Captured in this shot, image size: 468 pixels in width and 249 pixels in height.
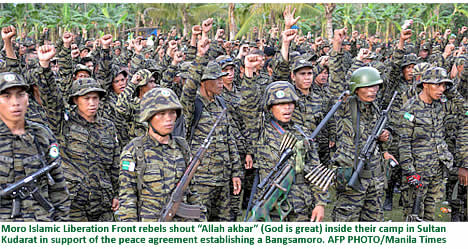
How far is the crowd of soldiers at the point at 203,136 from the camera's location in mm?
4090

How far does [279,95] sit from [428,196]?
10.2 ft

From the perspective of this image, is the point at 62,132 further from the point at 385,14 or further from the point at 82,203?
the point at 385,14

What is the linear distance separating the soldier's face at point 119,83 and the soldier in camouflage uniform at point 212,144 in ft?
6.68

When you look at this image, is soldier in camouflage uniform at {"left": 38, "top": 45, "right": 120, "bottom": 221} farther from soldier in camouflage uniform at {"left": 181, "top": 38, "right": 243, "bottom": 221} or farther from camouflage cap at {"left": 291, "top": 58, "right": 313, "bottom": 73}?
camouflage cap at {"left": 291, "top": 58, "right": 313, "bottom": 73}

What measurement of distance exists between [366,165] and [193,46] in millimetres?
2740

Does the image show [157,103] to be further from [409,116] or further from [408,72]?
[408,72]

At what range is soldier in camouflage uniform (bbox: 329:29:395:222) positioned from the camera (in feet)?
19.0

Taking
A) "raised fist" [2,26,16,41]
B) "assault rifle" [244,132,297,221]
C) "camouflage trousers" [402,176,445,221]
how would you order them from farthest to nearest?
"camouflage trousers" [402,176,445,221], "raised fist" [2,26,16,41], "assault rifle" [244,132,297,221]

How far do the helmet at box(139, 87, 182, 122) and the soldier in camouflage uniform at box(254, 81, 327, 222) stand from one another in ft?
4.14

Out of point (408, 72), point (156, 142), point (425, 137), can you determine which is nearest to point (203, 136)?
point (156, 142)

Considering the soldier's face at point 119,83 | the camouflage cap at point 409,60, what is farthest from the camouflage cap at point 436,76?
the soldier's face at point 119,83

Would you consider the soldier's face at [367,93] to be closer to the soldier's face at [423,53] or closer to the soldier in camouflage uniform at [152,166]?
the soldier in camouflage uniform at [152,166]

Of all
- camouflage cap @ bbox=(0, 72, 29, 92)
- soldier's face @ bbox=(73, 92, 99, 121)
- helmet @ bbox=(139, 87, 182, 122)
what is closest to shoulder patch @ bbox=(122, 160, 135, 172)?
helmet @ bbox=(139, 87, 182, 122)

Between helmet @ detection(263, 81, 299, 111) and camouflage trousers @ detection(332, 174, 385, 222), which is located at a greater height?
helmet @ detection(263, 81, 299, 111)
